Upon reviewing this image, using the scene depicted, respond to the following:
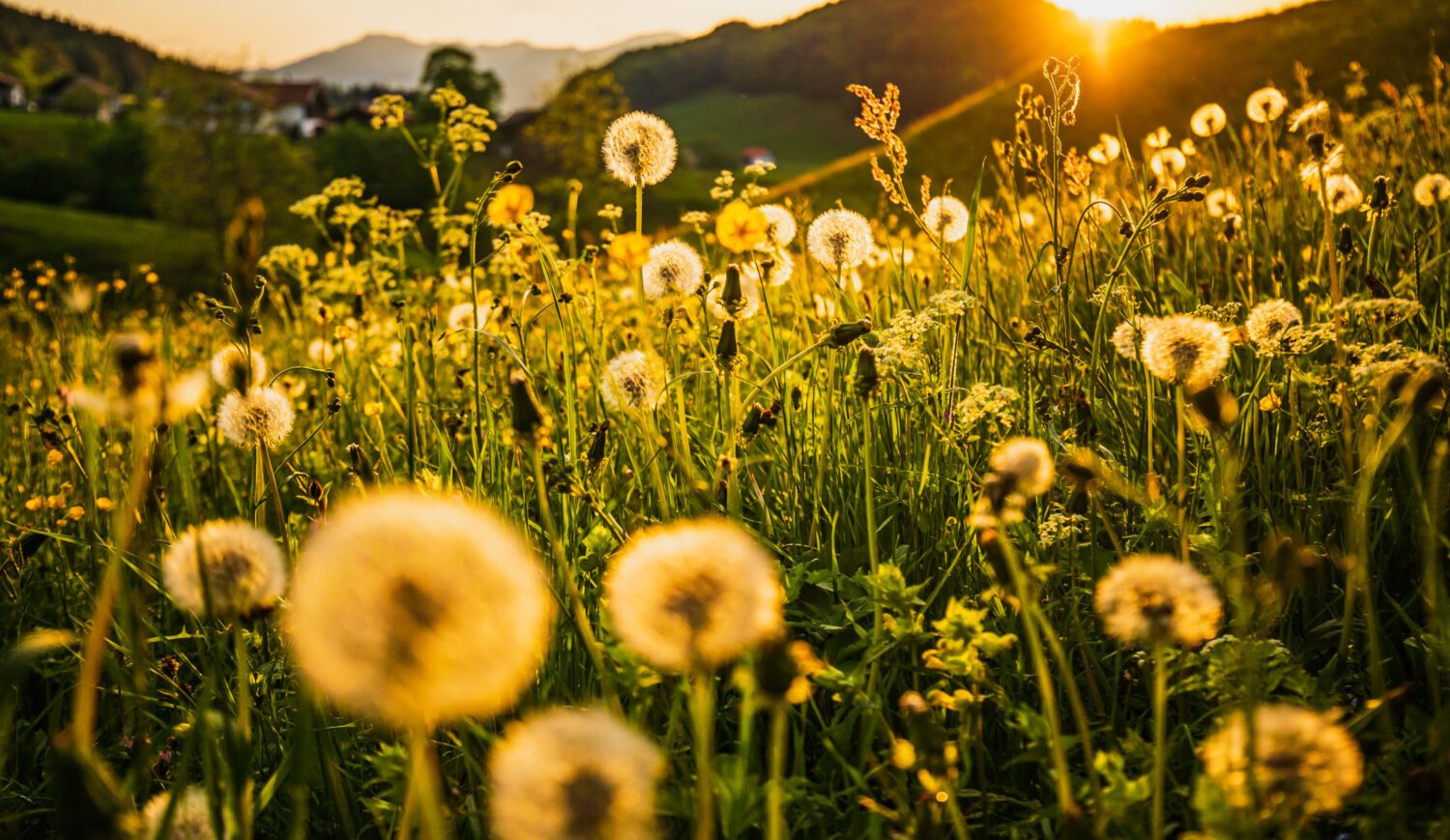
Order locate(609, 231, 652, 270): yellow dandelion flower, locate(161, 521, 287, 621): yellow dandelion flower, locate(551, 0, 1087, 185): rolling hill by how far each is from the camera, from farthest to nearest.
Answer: locate(551, 0, 1087, 185): rolling hill → locate(609, 231, 652, 270): yellow dandelion flower → locate(161, 521, 287, 621): yellow dandelion flower

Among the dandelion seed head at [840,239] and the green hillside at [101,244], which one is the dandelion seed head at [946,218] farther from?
the green hillside at [101,244]

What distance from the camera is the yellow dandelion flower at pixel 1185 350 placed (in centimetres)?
168

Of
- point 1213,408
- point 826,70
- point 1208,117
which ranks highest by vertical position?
point 826,70

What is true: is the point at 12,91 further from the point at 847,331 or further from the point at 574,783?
the point at 574,783

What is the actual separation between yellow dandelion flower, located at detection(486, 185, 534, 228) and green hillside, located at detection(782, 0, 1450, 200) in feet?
58.9

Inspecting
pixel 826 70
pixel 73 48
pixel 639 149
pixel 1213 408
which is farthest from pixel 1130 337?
pixel 73 48

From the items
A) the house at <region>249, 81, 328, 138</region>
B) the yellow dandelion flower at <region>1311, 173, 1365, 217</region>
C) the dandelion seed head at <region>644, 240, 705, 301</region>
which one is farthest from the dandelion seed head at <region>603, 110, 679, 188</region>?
the house at <region>249, 81, 328, 138</region>

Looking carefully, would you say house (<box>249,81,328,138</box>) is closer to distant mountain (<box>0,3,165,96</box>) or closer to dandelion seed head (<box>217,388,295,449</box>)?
distant mountain (<box>0,3,165,96</box>)

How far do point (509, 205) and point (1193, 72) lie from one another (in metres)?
22.6

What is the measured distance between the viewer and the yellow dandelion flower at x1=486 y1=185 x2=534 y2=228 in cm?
211

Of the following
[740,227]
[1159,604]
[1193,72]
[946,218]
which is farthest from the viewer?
[1193,72]

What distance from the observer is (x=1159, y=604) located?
1.02m

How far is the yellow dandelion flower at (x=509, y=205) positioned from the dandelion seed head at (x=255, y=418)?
646 mm

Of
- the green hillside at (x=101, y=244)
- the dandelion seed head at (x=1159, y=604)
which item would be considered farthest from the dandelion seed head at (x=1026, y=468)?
the green hillside at (x=101, y=244)
